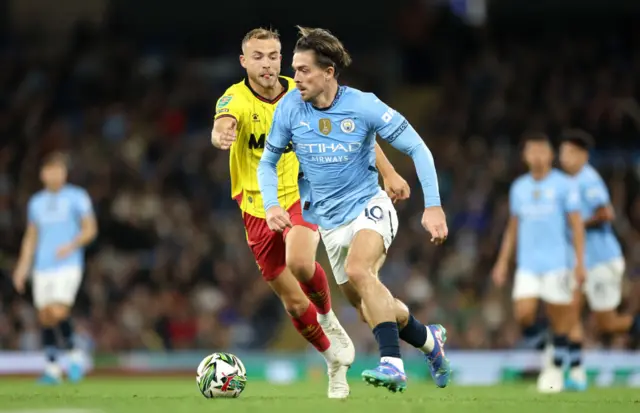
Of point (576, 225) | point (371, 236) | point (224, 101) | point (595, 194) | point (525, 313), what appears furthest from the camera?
point (595, 194)

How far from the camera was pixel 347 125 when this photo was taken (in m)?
8.66

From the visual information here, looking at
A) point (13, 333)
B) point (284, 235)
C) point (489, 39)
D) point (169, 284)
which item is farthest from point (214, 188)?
point (284, 235)

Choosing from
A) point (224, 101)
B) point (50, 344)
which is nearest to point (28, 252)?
point (50, 344)

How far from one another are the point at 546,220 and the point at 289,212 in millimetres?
4006

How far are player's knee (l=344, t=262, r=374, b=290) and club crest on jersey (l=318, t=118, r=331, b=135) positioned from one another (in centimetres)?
95

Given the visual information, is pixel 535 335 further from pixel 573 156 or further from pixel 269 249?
pixel 269 249

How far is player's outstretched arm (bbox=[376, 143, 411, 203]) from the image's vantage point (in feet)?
30.1

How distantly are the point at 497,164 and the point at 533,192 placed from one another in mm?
7265

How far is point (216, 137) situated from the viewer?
28.7 ft

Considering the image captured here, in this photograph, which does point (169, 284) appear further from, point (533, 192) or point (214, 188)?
point (533, 192)

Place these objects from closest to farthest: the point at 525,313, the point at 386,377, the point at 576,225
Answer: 1. the point at 386,377
2. the point at 576,225
3. the point at 525,313

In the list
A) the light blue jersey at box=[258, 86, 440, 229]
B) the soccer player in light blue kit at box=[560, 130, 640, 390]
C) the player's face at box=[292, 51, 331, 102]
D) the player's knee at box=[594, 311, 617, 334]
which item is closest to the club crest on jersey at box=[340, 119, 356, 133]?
the light blue jersey at box=[258, 86, 440, 229]

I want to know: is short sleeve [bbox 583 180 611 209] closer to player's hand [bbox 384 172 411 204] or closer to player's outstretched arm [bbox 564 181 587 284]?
player's outstretched arm [bbox 564 181 587 284]

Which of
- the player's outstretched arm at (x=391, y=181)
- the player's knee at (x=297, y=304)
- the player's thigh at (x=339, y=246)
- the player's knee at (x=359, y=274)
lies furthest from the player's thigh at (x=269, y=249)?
the player's knee at (x=359, y=274)
